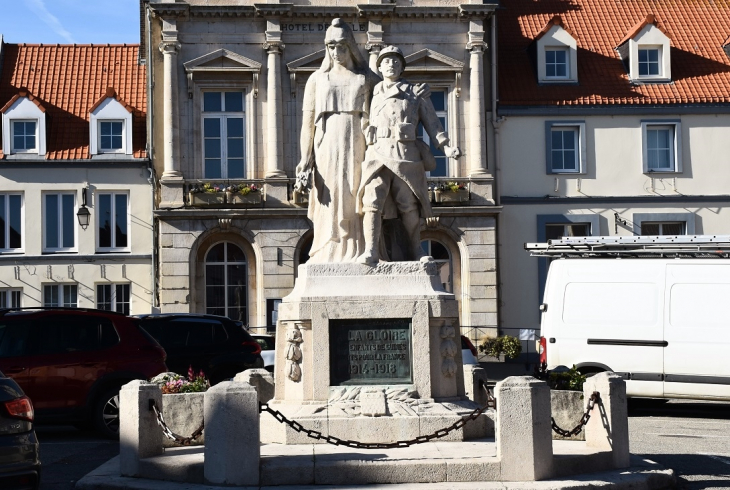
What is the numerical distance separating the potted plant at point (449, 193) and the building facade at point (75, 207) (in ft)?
27.3

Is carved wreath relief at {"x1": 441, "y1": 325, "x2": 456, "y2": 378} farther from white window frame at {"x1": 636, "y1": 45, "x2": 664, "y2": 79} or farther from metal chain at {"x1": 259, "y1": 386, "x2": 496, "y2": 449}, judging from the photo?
white window frame at {"x1": 636, "y1": 45, "x2": 664, "y2": 79}

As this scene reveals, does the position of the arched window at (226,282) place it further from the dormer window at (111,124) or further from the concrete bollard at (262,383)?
the concrete bollard at (262,383)

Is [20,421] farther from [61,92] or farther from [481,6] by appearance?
[61,92]

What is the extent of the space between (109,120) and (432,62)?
9.53m

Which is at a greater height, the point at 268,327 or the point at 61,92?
the point at 61,92

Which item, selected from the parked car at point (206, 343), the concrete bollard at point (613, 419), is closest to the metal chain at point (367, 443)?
the concrete bollard at point (613, 419)

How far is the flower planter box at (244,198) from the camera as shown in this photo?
3222 centimetres

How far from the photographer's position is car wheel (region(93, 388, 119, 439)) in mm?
15961

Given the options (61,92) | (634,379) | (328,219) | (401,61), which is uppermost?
(61,92)

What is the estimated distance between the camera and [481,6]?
108 feet

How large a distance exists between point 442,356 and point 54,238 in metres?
24.6

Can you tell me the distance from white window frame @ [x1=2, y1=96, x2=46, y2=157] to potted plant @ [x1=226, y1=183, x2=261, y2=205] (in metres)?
5.93

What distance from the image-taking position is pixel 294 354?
1161 cm

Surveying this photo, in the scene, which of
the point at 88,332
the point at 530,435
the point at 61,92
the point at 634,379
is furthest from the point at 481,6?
the point at 530,435
